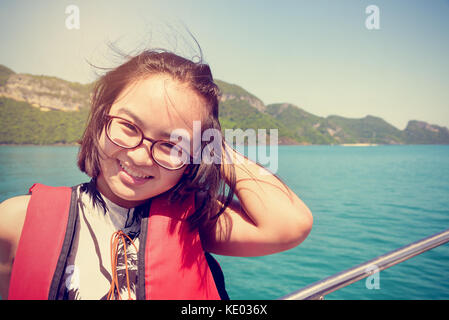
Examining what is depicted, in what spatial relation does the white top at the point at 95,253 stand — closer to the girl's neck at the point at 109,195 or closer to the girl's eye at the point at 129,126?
the girl's neck at the point at 109,195

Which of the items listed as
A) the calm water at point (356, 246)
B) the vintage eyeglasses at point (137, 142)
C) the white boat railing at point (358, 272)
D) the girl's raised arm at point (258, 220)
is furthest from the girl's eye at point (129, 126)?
the calm water at point (356, 246)

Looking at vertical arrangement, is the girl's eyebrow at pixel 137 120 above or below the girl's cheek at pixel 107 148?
above

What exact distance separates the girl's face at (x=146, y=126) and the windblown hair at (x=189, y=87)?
0.12 feet

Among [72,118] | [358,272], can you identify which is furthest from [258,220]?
[72,118]

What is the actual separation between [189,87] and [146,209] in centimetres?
48

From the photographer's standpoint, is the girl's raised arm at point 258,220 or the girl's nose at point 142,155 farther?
the girl's raised arm at point 258,220

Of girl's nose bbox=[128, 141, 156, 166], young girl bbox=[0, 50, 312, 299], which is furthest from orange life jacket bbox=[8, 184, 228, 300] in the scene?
girl's nose bbox=[128, 141, 156, 166]

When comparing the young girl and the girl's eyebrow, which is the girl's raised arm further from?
the girl's eyebrow

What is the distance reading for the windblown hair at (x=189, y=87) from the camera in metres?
1.05

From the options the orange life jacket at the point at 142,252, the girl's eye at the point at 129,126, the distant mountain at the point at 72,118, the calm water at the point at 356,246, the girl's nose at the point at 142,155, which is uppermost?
the distant mountain at the point at 72,118

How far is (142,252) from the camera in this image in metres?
1.02

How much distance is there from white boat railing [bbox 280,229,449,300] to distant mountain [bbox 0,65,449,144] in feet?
2.14

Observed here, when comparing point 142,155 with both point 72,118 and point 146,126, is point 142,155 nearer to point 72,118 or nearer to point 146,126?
point 146,126

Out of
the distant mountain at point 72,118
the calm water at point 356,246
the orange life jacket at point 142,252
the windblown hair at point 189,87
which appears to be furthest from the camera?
the distant mountain at point 72,118
